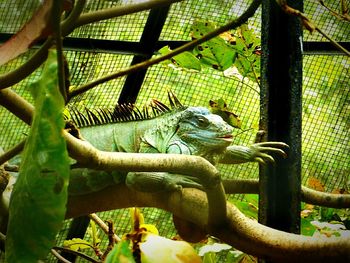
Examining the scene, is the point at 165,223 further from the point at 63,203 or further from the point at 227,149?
the point at 63,203

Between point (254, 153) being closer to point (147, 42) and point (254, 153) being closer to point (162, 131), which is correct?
point (162, 131)

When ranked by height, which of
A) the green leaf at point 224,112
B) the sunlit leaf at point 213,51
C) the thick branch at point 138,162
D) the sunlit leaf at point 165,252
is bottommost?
the sunlit leaf at point 165,252

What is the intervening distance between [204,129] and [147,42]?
36cm

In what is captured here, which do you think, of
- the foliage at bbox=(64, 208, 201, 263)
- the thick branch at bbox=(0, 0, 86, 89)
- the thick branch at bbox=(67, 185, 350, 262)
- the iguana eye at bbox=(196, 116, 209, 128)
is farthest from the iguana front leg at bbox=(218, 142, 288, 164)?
the thick branch at bbox=(0, 0, 86, 89)

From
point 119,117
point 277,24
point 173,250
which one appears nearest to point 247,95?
point 119,117

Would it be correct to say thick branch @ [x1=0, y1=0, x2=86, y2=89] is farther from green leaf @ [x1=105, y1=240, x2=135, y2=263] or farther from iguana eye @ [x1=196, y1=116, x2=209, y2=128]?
iguana eye @ [x1=196, y1=116, x2=209, y2=128]

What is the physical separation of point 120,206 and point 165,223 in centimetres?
65

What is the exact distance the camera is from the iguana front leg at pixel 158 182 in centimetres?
137

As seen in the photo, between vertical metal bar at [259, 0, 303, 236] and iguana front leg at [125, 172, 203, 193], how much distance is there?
0.19m

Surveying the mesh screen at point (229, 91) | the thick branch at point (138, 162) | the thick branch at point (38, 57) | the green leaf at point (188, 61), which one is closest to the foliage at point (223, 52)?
the green leaf at point (188, 61)

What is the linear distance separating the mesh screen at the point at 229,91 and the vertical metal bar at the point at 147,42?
2 centimetres

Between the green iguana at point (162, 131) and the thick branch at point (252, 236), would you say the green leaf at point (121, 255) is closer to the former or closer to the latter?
the thick branch at point (252, 236)

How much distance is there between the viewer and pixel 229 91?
2043 mm

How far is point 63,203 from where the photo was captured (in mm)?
403
